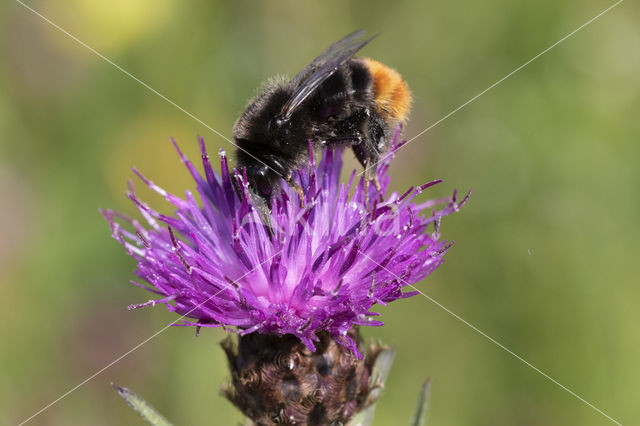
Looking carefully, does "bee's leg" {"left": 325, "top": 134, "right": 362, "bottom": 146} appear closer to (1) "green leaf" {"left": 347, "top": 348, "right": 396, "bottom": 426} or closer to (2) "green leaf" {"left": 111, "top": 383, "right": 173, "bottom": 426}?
(1) "green leaf" {"left": 347, "top": 348, "right": 396, "bottom": 426}

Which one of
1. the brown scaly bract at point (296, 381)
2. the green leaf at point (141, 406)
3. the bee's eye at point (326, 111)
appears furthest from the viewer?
the bee's eye at point (326, 111)

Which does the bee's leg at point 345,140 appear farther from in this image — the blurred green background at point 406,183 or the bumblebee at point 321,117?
the blurred green background at point 406,183

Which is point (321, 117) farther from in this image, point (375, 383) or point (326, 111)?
point (375, 383)

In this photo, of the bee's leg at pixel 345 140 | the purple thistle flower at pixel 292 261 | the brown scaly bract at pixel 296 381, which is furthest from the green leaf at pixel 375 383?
the bee's leg at pixel 345 140

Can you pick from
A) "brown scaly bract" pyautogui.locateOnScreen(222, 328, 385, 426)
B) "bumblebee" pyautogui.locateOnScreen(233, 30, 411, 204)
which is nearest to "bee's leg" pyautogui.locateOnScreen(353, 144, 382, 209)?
"bumblebee" pyautogui.locateOnScreen(233, 30, 411, 204)

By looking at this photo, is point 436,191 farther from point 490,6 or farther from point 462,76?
point 490,6

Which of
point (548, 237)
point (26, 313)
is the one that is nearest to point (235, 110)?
point (26, 313)
